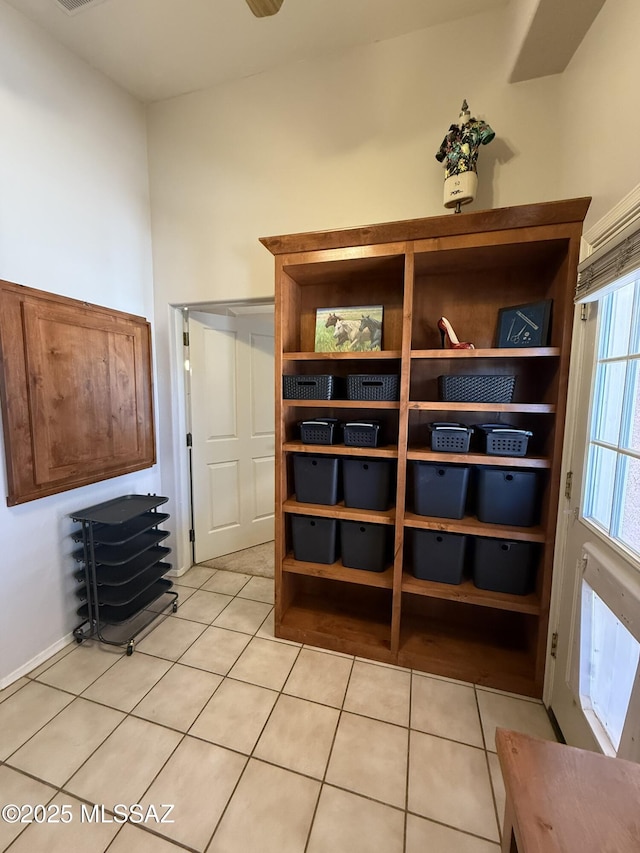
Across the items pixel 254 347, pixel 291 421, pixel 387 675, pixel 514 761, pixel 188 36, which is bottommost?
pixel 387 675

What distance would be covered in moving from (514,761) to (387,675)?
1.17 metres

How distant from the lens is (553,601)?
151 centimetres

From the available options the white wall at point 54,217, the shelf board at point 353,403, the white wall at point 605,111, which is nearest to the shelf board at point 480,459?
the shelf board at point 353,403

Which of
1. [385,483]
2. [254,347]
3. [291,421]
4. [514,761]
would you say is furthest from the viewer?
[254,347]

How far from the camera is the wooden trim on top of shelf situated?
1.36m

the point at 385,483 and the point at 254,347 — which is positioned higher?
the point at 254,347

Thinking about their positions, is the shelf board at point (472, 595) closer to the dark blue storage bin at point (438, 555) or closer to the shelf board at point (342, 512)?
the dark blue storage bin at point (438, 555)

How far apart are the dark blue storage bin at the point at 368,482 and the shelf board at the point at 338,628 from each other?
0.73 meters

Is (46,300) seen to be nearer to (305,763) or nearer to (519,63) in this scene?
(305,763)

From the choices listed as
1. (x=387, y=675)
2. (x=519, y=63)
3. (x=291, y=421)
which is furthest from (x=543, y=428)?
(x=519, y=63)

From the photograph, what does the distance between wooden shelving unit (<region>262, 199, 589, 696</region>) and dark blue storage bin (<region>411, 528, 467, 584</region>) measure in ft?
0.20

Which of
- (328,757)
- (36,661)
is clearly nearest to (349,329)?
(328,757)

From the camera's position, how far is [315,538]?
1896 mm

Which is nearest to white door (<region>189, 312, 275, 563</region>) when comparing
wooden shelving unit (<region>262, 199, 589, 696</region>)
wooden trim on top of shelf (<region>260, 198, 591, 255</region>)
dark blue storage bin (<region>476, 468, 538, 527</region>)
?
wooden shelving unit (<region>262, 199, 589, 696</region>)
